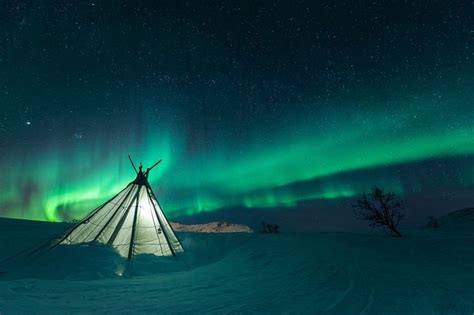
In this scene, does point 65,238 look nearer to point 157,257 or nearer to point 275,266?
point 157,257

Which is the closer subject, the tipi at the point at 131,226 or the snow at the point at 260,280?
the snow at the point at 260,280

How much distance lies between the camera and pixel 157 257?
8.76 m

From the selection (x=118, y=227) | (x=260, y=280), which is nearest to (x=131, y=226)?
(x=118, y=227)

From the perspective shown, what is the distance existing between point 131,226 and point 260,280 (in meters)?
6.57

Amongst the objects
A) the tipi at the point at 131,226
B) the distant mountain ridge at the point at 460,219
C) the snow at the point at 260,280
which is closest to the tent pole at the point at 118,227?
the tipi at the point at 131,226

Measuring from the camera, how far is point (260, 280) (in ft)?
18.5

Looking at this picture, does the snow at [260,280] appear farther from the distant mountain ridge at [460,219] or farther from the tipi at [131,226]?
the distant mountain ridge at [460,219]

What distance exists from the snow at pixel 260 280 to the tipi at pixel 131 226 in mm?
942

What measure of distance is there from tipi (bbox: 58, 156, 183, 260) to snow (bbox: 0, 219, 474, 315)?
3.09ft

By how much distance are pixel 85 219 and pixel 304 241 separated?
8938 millimetres

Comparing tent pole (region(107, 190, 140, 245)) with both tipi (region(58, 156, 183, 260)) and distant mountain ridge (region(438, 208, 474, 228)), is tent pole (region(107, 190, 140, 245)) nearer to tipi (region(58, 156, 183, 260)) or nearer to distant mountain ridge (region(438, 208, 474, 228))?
tipi (region(58, 156, 183, 260))

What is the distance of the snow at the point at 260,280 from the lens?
3.88 metres

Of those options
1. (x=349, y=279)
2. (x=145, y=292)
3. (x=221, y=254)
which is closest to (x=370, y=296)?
(x=349, y=279)

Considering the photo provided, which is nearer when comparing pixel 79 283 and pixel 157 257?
pixel 79 283
